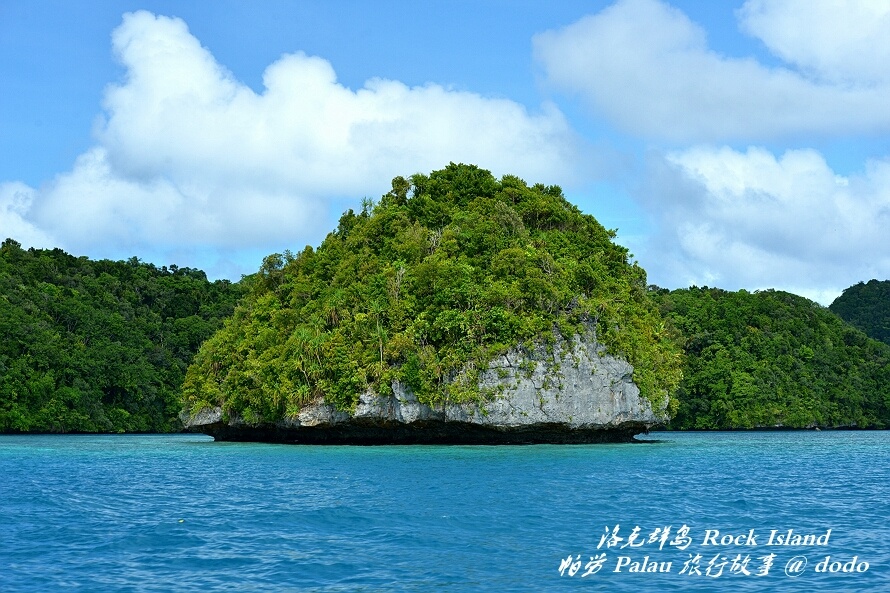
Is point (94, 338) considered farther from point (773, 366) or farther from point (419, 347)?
point (773, 366)

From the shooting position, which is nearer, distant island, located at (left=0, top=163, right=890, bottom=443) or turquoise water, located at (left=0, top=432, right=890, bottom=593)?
turquoise water, located at (left=0, top=432, right=890, bottom=593)

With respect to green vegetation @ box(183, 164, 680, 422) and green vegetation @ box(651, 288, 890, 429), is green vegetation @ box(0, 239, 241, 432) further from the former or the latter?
green vegetation @ box(651, 288, 890, 429)

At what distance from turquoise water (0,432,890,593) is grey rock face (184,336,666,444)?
10.1m

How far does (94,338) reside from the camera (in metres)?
79.2

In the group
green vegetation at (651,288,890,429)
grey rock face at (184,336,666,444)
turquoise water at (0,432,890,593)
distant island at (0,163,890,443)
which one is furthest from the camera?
green vegetation at (651,288,890,429)

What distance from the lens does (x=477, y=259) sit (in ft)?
170

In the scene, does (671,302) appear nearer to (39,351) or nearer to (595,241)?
(595,241)

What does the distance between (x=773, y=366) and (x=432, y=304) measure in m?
53.0

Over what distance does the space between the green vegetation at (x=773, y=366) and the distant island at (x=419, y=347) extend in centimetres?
29

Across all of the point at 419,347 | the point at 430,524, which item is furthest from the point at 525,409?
the point at 430,524

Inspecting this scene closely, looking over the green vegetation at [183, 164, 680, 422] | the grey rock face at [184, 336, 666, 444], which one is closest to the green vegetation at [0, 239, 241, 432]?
the green vegetation at [183, 164, 680, 422]

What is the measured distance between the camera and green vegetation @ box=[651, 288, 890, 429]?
86.5 m

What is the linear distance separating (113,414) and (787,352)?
65.7 meters

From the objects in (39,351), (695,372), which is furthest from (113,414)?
(695,372)
